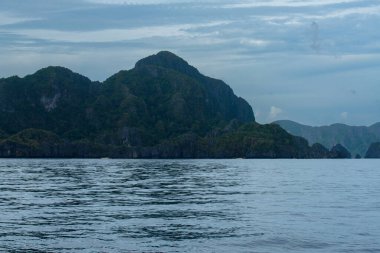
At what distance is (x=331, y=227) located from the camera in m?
53.0

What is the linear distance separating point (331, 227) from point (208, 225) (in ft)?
35.7

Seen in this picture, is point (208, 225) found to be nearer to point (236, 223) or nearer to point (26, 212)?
point (236, 223)

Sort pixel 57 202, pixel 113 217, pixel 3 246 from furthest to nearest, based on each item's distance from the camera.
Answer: pixel 57 202, pixel 113 217, pixel 3 246

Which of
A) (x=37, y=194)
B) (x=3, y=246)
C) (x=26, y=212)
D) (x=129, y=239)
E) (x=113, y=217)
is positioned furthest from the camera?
(x=37, y=194)

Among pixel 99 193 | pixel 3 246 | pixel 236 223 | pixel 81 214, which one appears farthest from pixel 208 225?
pixel 99 193

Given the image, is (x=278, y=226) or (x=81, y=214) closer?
(x=278, y=226)

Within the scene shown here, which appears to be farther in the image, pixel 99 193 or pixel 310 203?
pixel 99 193

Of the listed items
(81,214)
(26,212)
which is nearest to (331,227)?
(81,214)

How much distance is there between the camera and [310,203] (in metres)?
74.9

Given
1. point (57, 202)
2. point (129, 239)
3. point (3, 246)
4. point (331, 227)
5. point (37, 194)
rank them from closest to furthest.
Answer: point (3, 246)
point (129, 239)
point (331, 227)
point (57, 202)
point (37, 194)

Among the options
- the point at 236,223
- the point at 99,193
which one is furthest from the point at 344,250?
the point at 99,193

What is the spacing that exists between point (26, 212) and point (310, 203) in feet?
112

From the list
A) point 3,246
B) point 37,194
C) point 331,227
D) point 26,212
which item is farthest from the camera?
point 37,194

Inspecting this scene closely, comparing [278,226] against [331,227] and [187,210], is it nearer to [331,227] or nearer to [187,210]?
[331,227]
